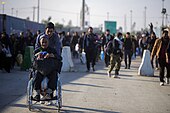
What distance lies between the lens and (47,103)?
859cm

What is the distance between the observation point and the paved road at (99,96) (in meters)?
8.26

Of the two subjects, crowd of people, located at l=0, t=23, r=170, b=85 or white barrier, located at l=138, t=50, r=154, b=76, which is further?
white barrier, located at l=138, t=50, r=154, b=76

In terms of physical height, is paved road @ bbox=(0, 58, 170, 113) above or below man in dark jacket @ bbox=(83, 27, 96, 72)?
below

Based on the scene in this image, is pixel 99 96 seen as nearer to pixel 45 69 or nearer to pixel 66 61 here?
pixel 45 69

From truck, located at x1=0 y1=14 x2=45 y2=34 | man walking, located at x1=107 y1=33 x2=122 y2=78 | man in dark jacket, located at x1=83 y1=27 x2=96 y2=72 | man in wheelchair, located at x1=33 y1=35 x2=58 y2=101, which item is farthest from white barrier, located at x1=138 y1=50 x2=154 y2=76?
truck, located at x1=0 y1=14 x2=45 y2=34

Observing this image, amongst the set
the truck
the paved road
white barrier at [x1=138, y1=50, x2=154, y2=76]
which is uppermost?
the truck

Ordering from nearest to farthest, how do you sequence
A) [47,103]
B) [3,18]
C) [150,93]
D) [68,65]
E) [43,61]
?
[43,61]
[47,103]
[150,93]
[68,65]
[3,18]

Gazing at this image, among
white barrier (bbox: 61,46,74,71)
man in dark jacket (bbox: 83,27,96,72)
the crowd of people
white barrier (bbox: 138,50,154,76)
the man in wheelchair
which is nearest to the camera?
the man in wheelchair

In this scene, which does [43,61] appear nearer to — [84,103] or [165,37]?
[84,103]

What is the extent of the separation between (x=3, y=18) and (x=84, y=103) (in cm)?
1407

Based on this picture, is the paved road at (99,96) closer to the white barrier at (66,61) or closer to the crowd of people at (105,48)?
the crowd of people at (105,48)

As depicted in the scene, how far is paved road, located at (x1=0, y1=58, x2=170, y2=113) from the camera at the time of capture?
8258 millimetres

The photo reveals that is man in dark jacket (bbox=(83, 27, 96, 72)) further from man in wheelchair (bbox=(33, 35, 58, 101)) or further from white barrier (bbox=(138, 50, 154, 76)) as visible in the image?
man in wheelchair (bbox=(33, 35, 58, 101))

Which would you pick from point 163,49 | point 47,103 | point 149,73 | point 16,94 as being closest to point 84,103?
point 47,103
